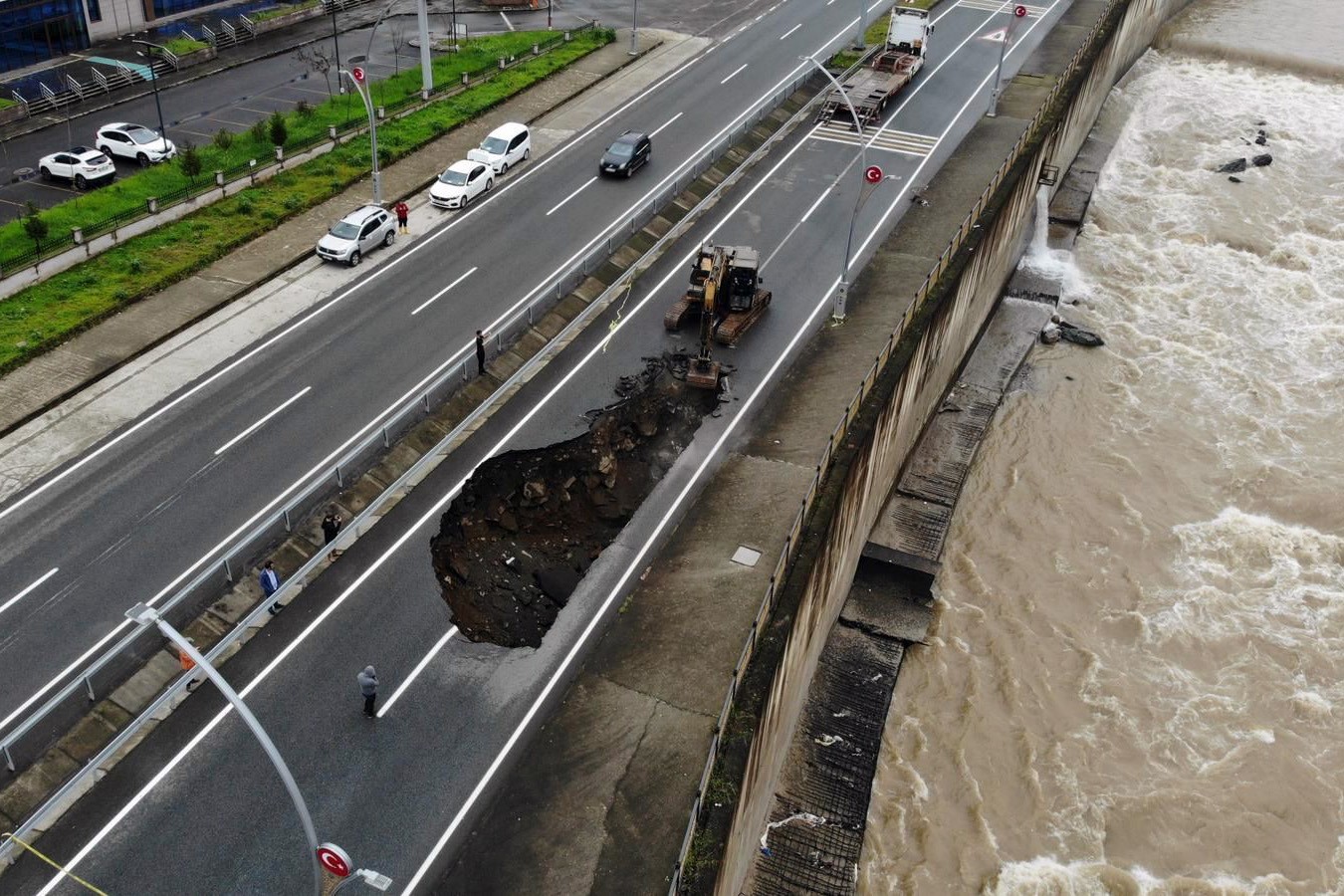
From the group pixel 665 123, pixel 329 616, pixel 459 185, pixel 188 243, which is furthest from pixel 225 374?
pixel 665 123

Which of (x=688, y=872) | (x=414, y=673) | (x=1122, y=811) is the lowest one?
(x=1122, y=811)

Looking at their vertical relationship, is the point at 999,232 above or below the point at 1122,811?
above

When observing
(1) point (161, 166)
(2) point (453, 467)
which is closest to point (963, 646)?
(2) point (453, 467)

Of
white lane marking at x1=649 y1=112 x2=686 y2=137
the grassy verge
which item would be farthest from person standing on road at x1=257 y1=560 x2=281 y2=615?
the grassy verge

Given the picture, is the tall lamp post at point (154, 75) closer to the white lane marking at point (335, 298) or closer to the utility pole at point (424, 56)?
the white lane marking at point (335, 298)

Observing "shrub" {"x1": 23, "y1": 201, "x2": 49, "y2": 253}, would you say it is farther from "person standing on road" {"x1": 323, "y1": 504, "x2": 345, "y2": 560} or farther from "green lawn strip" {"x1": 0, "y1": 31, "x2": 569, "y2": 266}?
"person standing on road" {"x1": 323, "y1": 504, "x2": 345, "y2": 560}

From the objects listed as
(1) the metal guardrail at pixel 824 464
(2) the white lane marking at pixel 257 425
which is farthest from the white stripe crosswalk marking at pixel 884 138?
(2) the white lane marking at pixel 257 425

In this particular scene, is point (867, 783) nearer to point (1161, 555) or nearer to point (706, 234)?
point (1161, 555)
